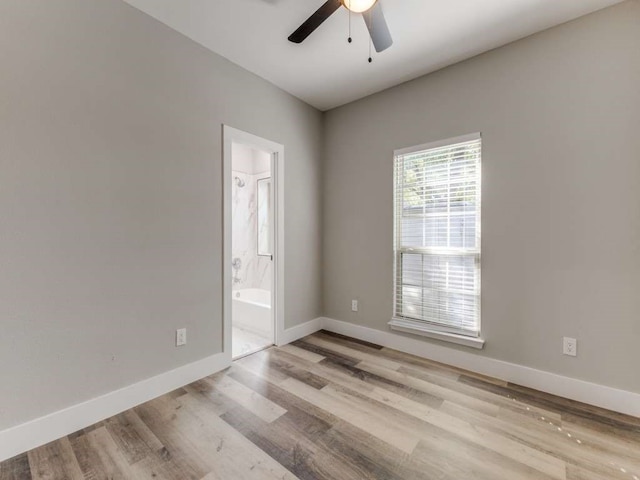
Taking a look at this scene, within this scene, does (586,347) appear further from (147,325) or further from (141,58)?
(141,58)

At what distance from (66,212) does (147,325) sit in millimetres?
913

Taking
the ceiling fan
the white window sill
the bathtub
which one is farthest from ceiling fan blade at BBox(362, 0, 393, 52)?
the bathtub

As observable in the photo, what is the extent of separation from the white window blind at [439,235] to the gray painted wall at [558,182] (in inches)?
4.1

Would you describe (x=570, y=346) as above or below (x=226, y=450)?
above

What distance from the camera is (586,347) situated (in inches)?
81.2

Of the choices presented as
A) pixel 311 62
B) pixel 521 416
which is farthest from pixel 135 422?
pixel 311 62

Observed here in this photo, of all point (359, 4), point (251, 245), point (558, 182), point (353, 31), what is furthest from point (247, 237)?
point (558, 182)

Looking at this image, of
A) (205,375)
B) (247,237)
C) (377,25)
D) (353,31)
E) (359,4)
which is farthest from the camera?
(247,237)

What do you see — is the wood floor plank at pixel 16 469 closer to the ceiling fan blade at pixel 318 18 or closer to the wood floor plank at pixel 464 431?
the wood floor plank at pixel 464 431

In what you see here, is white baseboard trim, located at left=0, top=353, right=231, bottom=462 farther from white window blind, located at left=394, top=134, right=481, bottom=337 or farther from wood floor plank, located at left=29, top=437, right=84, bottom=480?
white window blind, located at left=394, top=134, right=481, bottom=337

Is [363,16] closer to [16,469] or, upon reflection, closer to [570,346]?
[570,346]

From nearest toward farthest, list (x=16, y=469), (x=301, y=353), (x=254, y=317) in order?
(x=16, y=469) → (x=301, y=353) → (x=254, y=317)

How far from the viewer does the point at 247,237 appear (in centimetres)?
497

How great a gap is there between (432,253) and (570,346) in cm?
120
